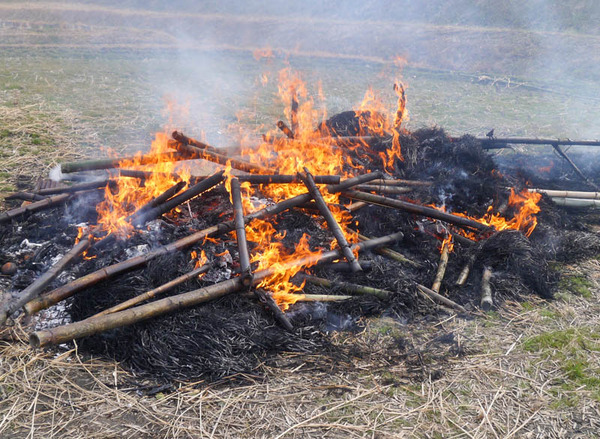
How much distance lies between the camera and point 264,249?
539 cm

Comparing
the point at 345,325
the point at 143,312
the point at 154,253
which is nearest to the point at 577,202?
the point at 345,325

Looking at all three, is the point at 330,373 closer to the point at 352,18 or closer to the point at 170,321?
the point at 170,321

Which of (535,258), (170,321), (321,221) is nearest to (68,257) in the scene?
(170,321)

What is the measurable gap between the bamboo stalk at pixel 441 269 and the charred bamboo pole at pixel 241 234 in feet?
6.93

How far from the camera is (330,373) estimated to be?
4.14 metres

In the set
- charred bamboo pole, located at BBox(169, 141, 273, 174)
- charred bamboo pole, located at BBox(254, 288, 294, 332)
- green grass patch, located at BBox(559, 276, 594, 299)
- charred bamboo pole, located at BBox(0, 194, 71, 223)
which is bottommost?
green grass patch, located at BBox(559, 276, 594, 299)

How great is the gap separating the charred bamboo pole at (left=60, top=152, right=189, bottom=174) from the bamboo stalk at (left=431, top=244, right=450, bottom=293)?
3502 mm

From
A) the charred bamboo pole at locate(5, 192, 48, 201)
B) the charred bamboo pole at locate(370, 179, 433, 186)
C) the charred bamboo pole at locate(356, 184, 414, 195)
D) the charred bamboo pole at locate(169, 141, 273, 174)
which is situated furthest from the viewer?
the charred bamboo pole at locate(370, 179, 433, 186)

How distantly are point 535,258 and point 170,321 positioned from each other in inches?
170

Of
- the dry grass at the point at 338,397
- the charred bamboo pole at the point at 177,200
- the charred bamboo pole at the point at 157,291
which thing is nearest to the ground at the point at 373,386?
the dry grass at the point at 338,397

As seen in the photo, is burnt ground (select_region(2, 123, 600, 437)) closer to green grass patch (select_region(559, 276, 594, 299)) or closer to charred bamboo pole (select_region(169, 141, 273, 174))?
green grass patch (select_region(559, 276, 594, 299))

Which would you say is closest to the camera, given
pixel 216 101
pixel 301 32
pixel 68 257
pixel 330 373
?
pixel 330 373

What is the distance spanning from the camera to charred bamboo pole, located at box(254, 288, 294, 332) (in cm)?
458

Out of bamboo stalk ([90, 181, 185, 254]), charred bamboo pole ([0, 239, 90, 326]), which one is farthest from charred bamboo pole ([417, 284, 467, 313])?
charred bamboo pole ([0, 239, 90, 326])
